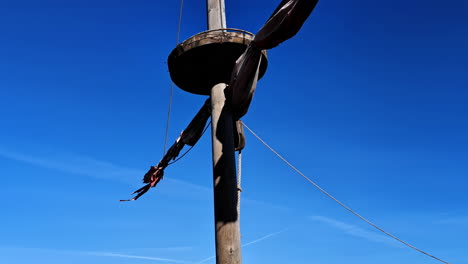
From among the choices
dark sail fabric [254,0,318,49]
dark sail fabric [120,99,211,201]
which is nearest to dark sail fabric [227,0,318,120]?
dark sail fabric [254,0,318,49]

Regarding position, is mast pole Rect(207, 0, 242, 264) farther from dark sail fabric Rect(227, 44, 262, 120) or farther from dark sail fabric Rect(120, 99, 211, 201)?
dark sail fabric Rect(120, 99, 211, 201)

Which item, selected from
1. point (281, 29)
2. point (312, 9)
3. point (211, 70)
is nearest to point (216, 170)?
point (211, 70)

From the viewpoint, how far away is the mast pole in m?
3.50

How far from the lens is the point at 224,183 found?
3.77m

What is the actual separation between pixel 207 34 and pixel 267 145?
1.85m

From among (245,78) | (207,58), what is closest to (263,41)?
(245,78)

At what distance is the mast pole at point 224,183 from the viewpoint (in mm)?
3496

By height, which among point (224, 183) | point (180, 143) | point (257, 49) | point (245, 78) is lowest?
point (224, 183)

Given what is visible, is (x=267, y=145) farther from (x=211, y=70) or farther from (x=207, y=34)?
(x=207, y=34)

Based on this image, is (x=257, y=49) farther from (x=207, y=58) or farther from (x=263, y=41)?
(x=207, y=58)

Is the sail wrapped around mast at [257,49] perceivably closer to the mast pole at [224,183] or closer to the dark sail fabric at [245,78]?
the dark sail fabric at [245,78]

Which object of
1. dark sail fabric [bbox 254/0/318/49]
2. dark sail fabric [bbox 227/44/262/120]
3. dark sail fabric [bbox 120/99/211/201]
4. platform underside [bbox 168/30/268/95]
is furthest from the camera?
dark sail fabric [bbox 120/99/211/201]

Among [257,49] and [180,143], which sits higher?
[180,143]

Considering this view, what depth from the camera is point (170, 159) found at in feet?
20.1
